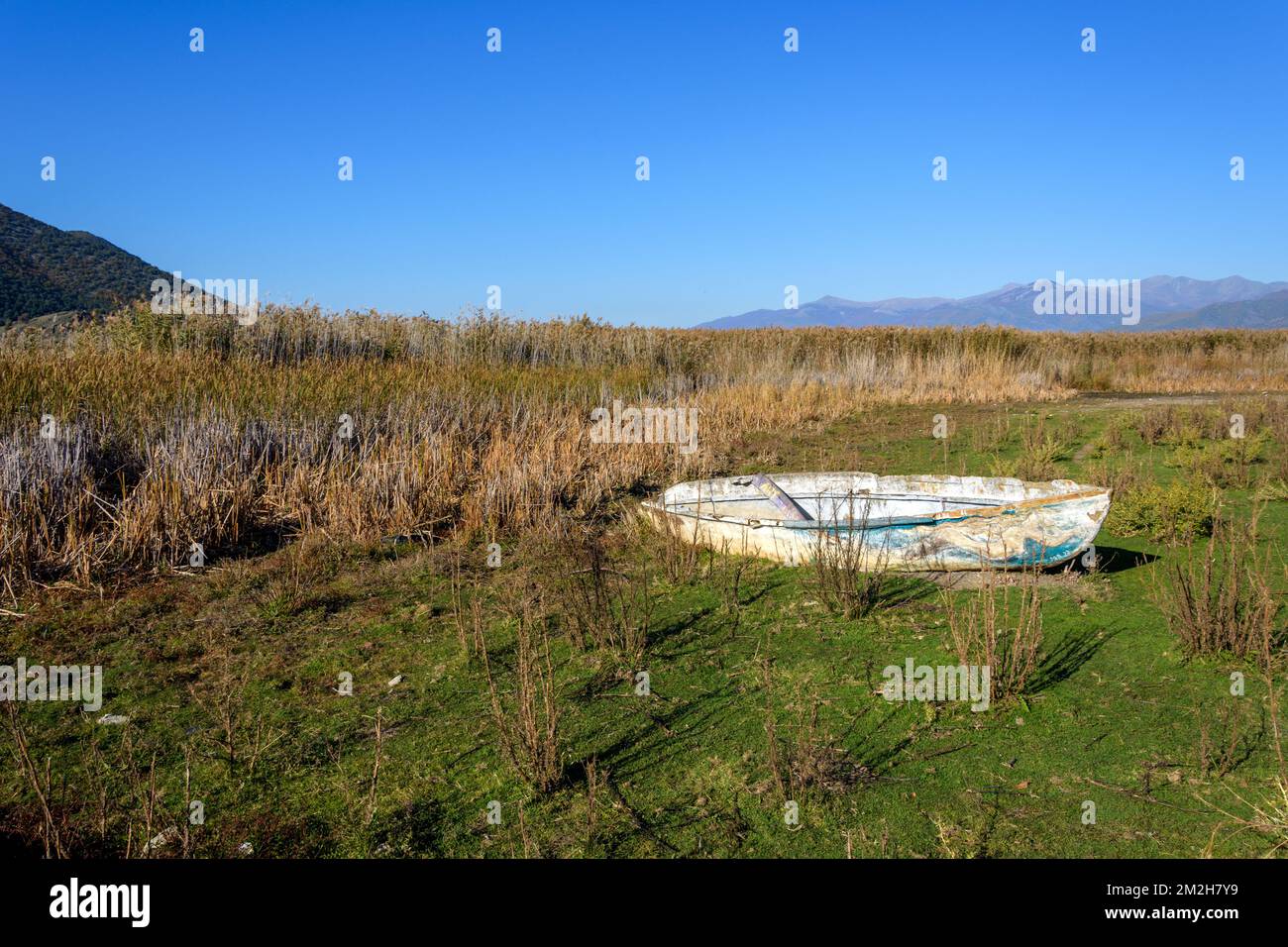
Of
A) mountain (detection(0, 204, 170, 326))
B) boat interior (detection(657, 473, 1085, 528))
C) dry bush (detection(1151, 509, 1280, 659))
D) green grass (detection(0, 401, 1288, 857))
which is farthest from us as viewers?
mountain (detection(0, 204, 170, 326))

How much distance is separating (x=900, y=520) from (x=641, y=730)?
286 cm

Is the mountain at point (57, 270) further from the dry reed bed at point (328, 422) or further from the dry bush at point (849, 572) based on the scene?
the dry bush at point (849, 572)

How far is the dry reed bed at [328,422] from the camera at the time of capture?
669 cm

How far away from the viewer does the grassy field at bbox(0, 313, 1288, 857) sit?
131 inches

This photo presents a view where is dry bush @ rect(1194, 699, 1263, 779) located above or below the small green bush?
below

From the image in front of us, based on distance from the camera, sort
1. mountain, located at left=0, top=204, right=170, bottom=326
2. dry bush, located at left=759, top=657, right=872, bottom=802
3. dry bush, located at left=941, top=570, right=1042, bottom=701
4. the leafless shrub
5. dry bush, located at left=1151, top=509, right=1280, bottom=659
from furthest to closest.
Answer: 1. mountain, located at left=0, top=204, right=170, bottom=326
2. the leafless shrub
3. dry bush, located at left=1151, top=509, right=1280, bottom=659
4. dry bush, located at left=941, top=570, right=1042, bottom=701
5. dry bush, located at left=759, top=657, right=872, bottom=802

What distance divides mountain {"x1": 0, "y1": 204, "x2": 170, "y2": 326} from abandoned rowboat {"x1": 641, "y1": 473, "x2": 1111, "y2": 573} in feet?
120

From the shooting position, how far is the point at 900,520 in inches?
239

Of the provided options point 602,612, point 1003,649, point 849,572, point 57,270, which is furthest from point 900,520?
point 57,270

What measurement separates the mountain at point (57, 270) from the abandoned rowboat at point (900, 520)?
120 feet

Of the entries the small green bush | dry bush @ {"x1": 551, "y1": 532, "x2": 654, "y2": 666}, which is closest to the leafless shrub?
dry bush @ {"x1": 551, "y1": 532, "x2": 654, "y2": 666}

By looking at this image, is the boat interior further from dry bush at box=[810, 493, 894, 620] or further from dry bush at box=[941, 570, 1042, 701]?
dry bush at box=[941, 570, 1042, 701]

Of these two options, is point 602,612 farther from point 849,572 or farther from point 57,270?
point 57,270

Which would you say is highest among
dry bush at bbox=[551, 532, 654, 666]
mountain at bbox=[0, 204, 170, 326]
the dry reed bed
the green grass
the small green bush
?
mountain at bbox=[0, 204, 170, 326]
